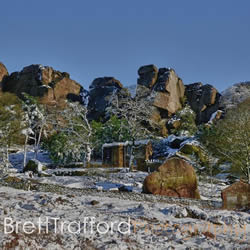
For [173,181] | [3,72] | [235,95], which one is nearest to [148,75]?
[235,95]

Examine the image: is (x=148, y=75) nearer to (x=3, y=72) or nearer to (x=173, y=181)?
(x=3, y=72)

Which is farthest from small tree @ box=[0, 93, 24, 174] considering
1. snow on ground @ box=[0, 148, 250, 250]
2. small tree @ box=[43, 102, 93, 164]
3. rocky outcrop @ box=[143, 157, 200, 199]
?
small tree @ box=[43, 102, 93, 164]

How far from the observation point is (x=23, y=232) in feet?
17.0

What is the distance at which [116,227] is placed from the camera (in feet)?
19.5

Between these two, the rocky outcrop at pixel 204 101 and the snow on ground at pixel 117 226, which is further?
the rocky outcrop at pixel 204 101

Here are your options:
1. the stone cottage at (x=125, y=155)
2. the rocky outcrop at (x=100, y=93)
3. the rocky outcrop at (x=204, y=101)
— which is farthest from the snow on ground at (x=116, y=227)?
the rocky outcrop at (x=204, y=101)

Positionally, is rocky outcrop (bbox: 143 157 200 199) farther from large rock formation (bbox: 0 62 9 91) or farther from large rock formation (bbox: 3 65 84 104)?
large rock formation (bbox: 0 62 9 91)

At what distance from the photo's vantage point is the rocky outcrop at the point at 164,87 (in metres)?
59.8

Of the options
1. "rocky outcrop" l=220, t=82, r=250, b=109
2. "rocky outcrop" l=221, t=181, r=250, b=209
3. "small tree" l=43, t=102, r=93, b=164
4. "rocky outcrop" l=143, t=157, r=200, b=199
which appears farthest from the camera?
"rocky outcrop" l=220, t=82, r=250, b=109

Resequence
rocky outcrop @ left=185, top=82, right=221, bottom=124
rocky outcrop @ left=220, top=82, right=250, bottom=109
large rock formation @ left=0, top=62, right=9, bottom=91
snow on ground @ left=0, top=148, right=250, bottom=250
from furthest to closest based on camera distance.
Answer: large rock formation @ left=0, top=62, right=9, bottom=91 → rocky outcrop @ left=185, top=82, right=221, bottom=124 → rocky outcrop @ left=220, top=82, right=250, bottom=109 → snow on ground @ left=0, top=148, right=250, bottom=250

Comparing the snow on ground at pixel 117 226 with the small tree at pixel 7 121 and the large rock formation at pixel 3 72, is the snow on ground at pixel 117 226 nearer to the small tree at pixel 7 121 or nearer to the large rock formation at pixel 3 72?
the small tree at pixel 7 121

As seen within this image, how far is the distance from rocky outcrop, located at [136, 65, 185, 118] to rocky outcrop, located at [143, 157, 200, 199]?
1679 inches

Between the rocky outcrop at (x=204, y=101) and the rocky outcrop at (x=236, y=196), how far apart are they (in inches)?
2186

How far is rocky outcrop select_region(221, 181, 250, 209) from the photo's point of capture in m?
11.0
